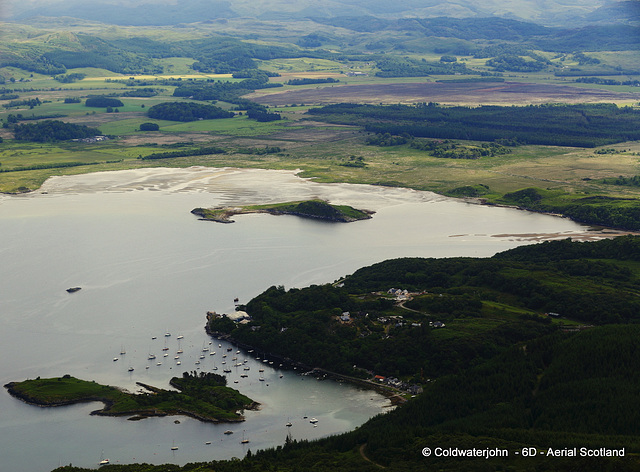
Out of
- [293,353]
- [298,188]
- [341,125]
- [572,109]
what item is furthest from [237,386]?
[572,109]

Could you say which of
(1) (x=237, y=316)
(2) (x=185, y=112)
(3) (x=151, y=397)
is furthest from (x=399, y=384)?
(2) (x=185, y=112)

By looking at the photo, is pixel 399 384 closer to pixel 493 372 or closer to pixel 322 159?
pixel 493 372

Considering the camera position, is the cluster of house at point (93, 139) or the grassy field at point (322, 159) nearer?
the grassy field at point (322, 159)

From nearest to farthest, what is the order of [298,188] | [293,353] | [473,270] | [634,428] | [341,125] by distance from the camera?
[634,428]
[293,353]
[473,270]
[298,188]
[341,125]

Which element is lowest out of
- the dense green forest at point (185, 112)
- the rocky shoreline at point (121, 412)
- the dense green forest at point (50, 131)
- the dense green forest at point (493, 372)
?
the rocky shoreline at point (121, 412)

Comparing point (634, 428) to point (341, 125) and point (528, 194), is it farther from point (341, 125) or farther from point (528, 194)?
point (341, 125)

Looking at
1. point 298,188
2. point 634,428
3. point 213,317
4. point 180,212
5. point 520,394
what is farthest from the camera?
point 298,188

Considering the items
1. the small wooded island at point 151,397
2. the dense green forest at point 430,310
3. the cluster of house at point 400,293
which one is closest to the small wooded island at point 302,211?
the dense green forest at point 430,310

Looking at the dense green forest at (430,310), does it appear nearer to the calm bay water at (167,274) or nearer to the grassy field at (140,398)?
the calm bay water at (167,274)
